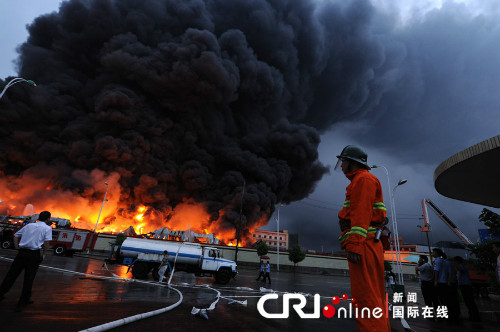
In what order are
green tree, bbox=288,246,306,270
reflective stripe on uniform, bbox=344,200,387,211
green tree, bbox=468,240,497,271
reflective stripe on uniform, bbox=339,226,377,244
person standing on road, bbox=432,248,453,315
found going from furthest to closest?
1. green tree, bbox=288,246,306,270
2. green tree, bbox=468,240,497,271
3. person standing on road, bbox=432,248,453,315
4. reflective stripe on uniform, bbox=344,200,387,211
5. reflective stripe on uniform, bbox=339,226,377,244

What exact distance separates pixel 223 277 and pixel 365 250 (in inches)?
420

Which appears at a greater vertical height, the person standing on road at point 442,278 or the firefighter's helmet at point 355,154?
the firefighter's helmet at point 355,154

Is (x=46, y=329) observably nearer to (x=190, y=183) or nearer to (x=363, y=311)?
(x=363, y=311)

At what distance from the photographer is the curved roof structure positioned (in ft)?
21.8

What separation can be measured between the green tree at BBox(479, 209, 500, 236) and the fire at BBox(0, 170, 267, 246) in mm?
36840

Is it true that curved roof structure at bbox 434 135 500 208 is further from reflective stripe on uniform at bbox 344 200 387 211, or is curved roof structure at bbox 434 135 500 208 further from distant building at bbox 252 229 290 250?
distant building at bbox 252 229 290 250

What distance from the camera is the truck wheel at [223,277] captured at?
11.6 metres

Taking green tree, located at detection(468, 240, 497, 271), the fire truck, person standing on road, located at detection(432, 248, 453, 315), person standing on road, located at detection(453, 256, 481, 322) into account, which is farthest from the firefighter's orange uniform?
the fire truck

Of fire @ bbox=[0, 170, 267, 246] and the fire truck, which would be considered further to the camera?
fire @ bbox=[0, 170, 267, 246]

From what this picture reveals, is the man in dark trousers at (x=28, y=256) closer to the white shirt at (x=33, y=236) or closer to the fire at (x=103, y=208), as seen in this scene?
the white shirt at (x=33, y=236)

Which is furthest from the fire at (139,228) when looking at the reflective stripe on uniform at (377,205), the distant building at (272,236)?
the distant building at (272,236)

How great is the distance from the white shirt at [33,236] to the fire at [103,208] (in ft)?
120

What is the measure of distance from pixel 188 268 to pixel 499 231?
40.1ft

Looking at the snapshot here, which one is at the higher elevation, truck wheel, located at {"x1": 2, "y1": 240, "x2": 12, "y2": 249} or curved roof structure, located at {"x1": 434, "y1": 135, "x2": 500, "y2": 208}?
curved roof structure, located at {"x1": 434, "y1": 135, "x2": 500, "y2": 208}
